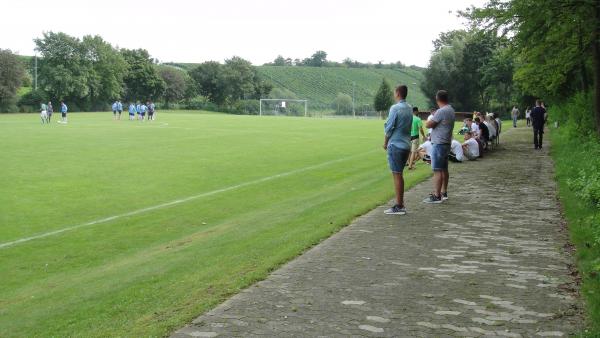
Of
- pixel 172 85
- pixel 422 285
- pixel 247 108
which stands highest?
pixel 172 85

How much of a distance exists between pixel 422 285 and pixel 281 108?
109252 millimetres

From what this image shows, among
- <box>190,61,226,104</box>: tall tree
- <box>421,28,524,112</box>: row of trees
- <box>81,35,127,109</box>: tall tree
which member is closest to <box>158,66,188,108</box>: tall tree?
<box>190,61,226,104</box>: tall tree

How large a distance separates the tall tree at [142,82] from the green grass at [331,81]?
140 ft

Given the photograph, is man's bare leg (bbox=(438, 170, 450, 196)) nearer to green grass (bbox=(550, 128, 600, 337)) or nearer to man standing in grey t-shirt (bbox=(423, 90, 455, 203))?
man standing in grey t-shirt (bbox=(423, 90, 455, 203))

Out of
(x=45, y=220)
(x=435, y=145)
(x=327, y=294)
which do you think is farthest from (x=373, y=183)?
(x=327, y=294)

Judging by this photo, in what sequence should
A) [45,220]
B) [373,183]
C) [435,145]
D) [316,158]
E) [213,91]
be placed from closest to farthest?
1. [435,145]
2. [45,220]
3. [373,183]
4. [316,158]
5. [213,91]

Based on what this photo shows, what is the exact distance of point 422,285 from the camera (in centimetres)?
646

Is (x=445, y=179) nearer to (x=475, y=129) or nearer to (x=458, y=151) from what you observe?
(x=458, y=151)

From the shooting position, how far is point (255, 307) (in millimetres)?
5730

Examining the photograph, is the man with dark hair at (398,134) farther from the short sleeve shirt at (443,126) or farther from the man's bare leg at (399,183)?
the short sleeve shirt at (443,126)

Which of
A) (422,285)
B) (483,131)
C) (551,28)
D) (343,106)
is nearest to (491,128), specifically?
(483,131)

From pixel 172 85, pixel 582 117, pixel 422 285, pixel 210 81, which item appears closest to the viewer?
pixel 422 285

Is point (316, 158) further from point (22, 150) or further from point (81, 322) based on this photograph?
point (81, 322)

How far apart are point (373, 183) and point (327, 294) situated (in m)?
11.2
